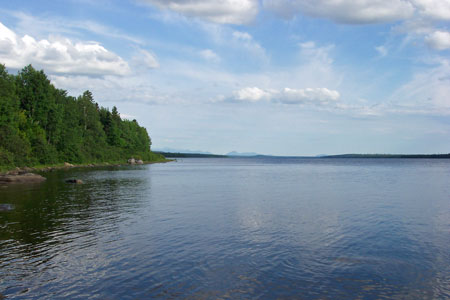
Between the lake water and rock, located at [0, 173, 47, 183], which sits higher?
rock, located at [0, 173, 47, 183]

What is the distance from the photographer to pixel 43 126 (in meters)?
98.2

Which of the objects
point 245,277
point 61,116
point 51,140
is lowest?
point 245,277

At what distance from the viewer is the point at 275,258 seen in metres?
17.0

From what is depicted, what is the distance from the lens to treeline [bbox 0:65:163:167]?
245 feet

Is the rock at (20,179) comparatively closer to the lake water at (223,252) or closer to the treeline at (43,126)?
the treeline at (43,126)

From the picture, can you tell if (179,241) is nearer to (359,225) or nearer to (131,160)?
(359,225)

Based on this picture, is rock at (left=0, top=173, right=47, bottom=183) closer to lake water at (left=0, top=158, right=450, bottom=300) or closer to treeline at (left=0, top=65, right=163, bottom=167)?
treeline at (left=0, top=65, right=163, bottom=167)

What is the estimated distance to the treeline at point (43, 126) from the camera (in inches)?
2938

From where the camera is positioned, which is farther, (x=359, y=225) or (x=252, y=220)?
(x=252, y=220)

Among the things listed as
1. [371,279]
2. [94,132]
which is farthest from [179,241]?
[94,132]

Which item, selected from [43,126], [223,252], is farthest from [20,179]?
[223,252]

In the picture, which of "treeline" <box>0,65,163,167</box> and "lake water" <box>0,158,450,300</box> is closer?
"lake water" <box>0,158,450,300</box>

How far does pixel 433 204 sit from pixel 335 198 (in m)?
9.98

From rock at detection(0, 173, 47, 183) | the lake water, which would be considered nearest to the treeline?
rock at detection(0, 173, 47, 183)
